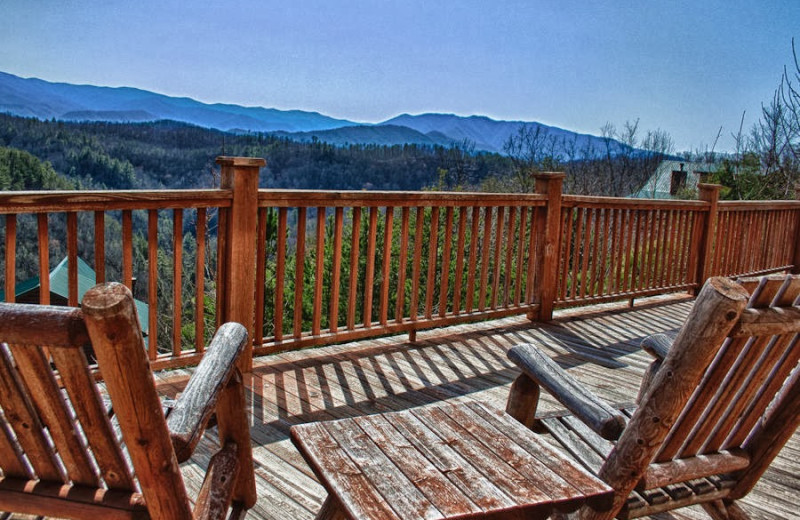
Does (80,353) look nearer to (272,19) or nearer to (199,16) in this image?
(272,19)

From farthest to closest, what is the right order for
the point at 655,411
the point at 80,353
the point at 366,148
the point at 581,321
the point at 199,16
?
the point at 199,16
the point at 366,148
the point at 581,321
the point at 655,411
the point at 80,353

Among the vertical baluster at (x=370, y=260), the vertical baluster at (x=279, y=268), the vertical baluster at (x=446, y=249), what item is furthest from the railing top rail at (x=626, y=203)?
the vertical baluster at (x=279, y=268)

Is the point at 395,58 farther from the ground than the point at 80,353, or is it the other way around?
the point at 395,58

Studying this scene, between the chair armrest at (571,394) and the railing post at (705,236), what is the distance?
4799 mm

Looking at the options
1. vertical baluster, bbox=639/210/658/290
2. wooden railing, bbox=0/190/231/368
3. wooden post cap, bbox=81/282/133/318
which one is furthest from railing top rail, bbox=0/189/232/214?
vertical baluster, bbox=639/210/658/290

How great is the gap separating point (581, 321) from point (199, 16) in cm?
5624

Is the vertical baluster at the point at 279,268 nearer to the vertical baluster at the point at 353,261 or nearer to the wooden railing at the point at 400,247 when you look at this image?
the wooden railing at the point at 400,247

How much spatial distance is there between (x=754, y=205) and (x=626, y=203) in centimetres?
235

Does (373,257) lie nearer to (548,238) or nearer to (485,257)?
(485,257)

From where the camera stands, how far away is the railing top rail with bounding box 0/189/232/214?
97.7 inches

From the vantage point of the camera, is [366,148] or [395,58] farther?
[395,58]

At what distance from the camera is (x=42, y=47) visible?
4853cm

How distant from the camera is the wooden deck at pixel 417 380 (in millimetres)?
2324

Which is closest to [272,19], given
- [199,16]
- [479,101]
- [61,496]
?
[199,16]
